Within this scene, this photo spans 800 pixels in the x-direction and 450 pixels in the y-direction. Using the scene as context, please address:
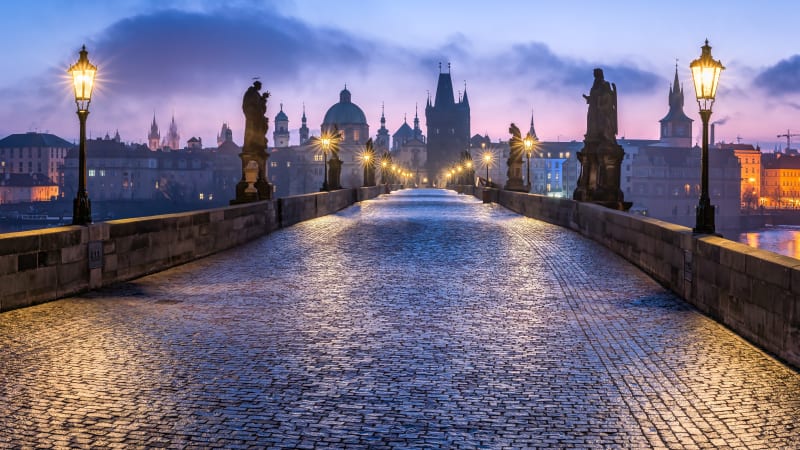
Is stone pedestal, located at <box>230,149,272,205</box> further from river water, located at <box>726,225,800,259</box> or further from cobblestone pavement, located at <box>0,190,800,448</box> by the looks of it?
river water, located at <box>726,225,800,259</box>

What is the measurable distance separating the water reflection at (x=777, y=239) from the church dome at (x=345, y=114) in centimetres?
9283

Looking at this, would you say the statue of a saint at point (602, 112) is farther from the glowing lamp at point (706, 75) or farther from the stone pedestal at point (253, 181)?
the glowing lamp at point (706, 75)

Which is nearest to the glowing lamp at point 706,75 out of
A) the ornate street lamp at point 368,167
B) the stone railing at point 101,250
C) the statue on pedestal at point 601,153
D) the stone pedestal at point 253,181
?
the stone railing at point 101,250

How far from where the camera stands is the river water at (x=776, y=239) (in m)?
93.0

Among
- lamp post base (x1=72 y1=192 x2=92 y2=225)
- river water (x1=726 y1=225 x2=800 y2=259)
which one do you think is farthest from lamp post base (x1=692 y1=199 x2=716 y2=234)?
river water (x1=726 y1=225 x2=800 y2=259)

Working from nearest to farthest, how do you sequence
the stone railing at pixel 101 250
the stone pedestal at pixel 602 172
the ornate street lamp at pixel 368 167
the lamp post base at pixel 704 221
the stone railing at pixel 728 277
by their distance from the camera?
the stone railing at pixel 728 277
the stone railing at pixel 101 250
the lamp post base at pixel 704 221
the stone pedestal at pixel 602 172
the ornate street lamp at pixel 368 167

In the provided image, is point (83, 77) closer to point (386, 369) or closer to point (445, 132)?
point (386, 369)

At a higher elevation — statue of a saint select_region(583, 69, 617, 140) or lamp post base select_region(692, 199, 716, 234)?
statue of a saint select_region(583, 69, 617, 140)

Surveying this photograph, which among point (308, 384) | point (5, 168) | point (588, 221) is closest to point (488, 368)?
point (308, 384)

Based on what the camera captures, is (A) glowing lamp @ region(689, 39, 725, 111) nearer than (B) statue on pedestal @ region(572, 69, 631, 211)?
Yes

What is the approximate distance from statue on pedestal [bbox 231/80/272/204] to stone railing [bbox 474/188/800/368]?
508 inches

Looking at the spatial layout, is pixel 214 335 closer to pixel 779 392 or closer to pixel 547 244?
pixel 779 392

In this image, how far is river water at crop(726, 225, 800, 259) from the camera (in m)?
93.0

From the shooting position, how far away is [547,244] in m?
19.2
